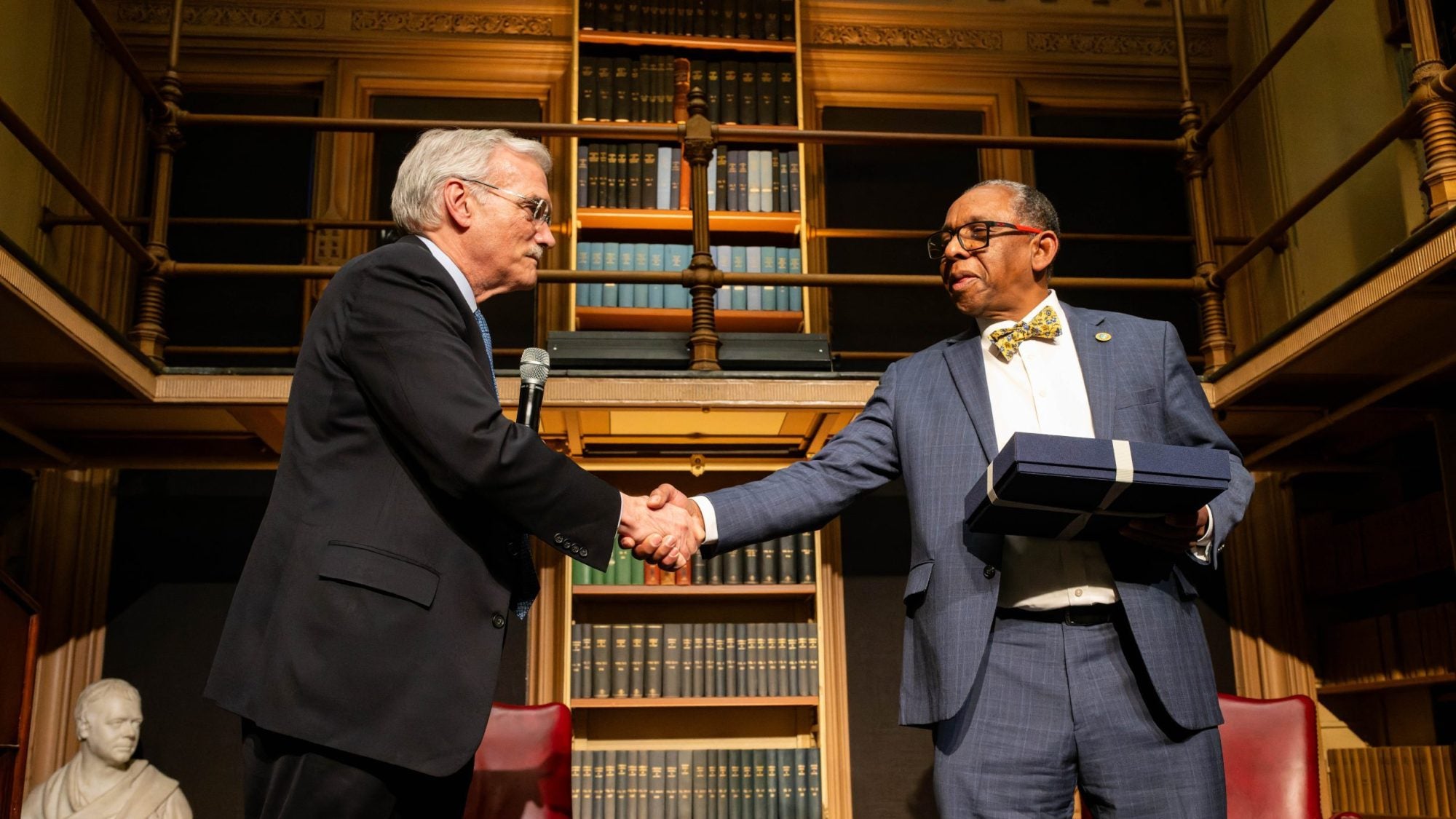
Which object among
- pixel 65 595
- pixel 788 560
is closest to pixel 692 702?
pixel 788 560

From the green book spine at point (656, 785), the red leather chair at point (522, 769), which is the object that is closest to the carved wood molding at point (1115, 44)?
the green book spine at point (656, 785)

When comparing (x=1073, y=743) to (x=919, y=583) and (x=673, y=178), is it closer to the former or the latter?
(x=919, y=583)

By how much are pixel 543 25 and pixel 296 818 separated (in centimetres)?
486

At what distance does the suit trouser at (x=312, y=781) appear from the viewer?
5.18 feet

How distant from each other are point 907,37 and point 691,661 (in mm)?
3195

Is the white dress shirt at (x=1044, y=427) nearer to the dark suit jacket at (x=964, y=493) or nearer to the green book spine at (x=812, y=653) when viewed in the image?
the dark suit jacket at (x=964, y=493)

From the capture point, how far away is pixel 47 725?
4742mm

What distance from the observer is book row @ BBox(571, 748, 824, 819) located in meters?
4.56

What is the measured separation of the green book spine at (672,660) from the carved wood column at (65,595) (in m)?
2.25

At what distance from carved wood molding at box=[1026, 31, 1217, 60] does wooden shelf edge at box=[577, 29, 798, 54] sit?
1.38 metres

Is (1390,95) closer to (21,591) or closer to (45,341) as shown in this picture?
(45,341)

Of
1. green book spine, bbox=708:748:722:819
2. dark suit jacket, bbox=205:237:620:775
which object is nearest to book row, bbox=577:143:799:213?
green book spine, bbox=708:748:722:819

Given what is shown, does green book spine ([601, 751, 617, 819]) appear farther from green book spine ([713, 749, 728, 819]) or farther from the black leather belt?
the black leather belt

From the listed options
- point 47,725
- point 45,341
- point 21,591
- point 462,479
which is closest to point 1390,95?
point 462,479
